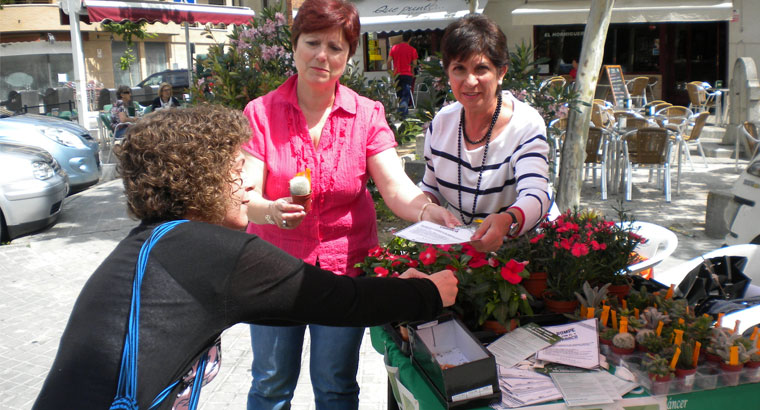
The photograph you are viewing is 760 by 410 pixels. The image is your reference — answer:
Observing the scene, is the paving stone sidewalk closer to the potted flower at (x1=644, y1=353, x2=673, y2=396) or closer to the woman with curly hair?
the potted flower at (x1=644, y1=353, x2=673, y2=396)

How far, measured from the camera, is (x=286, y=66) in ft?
22.7

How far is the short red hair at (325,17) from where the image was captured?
2.42 metres

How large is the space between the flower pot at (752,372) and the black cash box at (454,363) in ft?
2.60

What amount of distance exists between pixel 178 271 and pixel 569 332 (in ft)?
4.40

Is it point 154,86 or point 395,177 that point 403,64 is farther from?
point 154,86

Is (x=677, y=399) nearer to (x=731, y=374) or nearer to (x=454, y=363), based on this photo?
(x=731, y=374)

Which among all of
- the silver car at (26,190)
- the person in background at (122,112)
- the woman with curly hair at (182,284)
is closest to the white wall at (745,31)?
the person in background at (122,112)

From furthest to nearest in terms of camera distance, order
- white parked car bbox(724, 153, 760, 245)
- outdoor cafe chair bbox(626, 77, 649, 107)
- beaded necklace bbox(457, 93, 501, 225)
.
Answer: outdoor cafe chair bbox(626, 77, 649, 107), white parked car bbox(724, 153, 760, 245), beaded necklace bbox(457, 93, 501, 225)

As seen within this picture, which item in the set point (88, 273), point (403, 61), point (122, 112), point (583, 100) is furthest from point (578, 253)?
point (122, 112)

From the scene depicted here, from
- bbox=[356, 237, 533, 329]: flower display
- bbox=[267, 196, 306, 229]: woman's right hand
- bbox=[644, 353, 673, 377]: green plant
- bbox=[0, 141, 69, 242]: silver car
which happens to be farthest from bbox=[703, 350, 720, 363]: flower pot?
bbox=[0, 141, 69, 242]: silver car

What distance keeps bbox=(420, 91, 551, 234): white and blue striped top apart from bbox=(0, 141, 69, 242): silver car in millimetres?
6341

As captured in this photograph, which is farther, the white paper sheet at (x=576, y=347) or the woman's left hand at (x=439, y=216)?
the woman's left hand at (x=439, y=216)

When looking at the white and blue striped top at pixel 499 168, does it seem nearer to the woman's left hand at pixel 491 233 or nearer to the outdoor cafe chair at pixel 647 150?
the woman's left hand at pixel 491 233

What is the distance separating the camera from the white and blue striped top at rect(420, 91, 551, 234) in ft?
8.05
